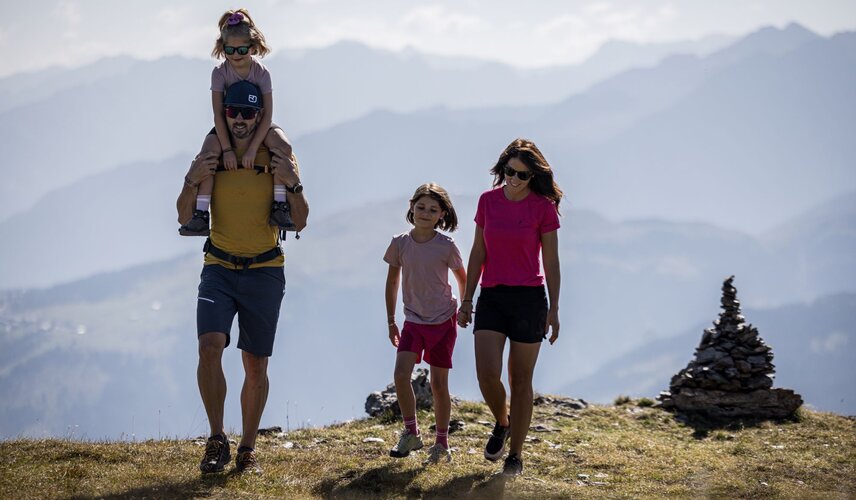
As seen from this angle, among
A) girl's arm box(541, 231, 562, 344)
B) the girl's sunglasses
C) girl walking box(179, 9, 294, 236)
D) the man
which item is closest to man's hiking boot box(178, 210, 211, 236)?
girl walking box(179, 9, 294, 236)

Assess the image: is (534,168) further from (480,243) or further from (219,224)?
(219,224)

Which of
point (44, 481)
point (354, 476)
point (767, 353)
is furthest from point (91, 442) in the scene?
point (767, 353)

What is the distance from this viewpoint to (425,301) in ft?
30.0

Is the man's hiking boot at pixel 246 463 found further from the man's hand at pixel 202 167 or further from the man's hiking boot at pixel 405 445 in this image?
the man's hand at pixel 202 167

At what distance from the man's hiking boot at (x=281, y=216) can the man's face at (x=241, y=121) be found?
0.69 m

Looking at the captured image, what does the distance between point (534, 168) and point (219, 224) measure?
292 cm

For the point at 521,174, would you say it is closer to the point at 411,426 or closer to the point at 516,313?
the point at 516,313

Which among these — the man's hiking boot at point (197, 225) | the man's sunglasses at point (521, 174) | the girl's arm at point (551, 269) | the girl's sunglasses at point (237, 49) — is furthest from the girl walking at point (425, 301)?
the girl's sunglasses at point (237, 49)

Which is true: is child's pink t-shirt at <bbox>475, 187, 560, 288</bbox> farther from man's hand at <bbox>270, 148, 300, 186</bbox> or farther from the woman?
man's hand at <bbox>270, 148, 300, 186</bbox>

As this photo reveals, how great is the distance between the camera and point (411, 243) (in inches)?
366

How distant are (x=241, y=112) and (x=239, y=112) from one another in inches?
0.7

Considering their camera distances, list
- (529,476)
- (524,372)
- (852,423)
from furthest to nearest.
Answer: (852,423)
(529,476)
(524,372)

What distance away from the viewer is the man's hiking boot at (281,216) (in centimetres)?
791

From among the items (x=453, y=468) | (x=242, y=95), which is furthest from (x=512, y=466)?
(x=242, y=95)
